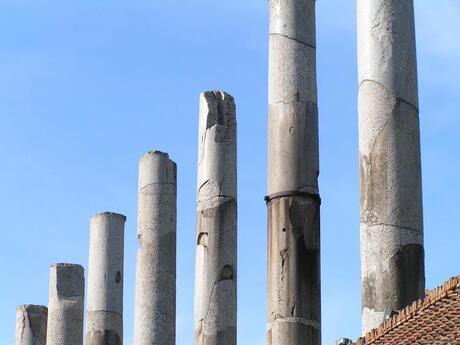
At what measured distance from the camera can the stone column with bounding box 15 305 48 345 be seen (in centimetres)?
2886

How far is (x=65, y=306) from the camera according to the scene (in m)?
26.9

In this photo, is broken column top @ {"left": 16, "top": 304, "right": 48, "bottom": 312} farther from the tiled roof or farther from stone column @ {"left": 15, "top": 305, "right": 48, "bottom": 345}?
the tiled roof

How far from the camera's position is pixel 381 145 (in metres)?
15.9

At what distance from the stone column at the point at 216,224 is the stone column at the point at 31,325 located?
8.39 meters

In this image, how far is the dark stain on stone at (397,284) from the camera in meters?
15.1

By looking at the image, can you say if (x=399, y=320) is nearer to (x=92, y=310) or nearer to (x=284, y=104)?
(x=284, y=104)

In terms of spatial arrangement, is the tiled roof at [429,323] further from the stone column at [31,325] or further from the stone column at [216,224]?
the stone column at [31,325]

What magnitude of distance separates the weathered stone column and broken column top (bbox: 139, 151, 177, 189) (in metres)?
8.88

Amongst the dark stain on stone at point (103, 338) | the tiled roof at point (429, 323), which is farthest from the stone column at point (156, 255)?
the tiled roof at point (429, 323)

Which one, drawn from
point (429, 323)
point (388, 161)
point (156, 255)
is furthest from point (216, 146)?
point (429, 323)

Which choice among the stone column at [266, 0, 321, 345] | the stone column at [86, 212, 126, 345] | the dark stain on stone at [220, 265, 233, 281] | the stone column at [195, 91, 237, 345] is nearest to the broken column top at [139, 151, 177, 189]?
the stone column at [86, 212, 126, 345]

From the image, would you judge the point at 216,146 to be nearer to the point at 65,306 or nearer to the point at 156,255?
the point at 156,255

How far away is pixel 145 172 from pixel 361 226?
9660 millimetres

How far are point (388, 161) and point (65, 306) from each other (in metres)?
12.4
